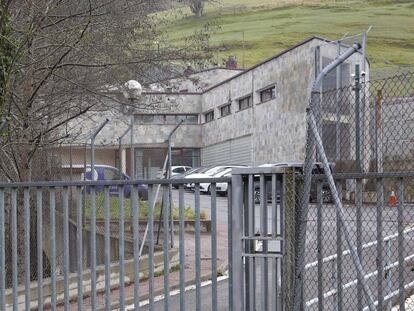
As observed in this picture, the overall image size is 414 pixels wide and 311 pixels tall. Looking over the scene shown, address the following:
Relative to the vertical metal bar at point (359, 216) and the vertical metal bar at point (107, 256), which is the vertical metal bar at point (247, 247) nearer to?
the vertical metal bar at point (359, 216)

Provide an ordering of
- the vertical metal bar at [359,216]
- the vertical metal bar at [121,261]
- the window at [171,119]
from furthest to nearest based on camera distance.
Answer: the window at [171,119] → the vertical metal bar at [121,261] → the vertical metal bar at [359,216]

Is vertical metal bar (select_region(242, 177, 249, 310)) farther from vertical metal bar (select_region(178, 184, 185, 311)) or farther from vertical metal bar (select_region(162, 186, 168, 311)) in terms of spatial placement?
vertical metal bar (select_region(162, 186, 168, 311))

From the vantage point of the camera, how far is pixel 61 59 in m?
9.87

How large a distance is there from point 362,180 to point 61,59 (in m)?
6.13

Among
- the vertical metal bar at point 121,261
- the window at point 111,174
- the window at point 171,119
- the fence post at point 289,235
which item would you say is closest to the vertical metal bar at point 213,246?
the fence post at point 289,235

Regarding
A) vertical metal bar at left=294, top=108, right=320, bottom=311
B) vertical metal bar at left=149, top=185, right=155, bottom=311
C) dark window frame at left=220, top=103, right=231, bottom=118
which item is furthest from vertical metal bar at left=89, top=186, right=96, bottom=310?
dark window frame at left=220, top=103, right=231, bottom=118

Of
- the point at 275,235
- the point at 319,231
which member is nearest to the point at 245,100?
the point at 275,235

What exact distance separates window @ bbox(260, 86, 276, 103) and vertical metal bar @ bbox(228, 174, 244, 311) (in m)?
38.3

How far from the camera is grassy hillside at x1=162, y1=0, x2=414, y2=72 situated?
275 feet

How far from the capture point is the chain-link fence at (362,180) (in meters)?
4.77

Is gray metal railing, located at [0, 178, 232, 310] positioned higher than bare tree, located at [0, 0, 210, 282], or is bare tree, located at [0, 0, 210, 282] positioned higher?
bare tree, located at [0, 0, 210, 282]

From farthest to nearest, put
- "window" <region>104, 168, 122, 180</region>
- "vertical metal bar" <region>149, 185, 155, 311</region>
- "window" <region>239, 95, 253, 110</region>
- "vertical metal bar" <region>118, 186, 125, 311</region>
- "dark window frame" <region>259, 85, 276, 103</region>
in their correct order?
"window" <region>239, 95, 253, 110</region> → "dark window frame" <region>259, 85, 276, 103</region> → "window" <region>104, 168, 122, 180</region> → "vertical metal bar" <region>118, 186, 125, 311</region> → "vertical metal bar" <region>149, 185, 155, 311</region>

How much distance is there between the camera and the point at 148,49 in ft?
43.2

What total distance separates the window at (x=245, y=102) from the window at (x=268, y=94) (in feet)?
4.71
